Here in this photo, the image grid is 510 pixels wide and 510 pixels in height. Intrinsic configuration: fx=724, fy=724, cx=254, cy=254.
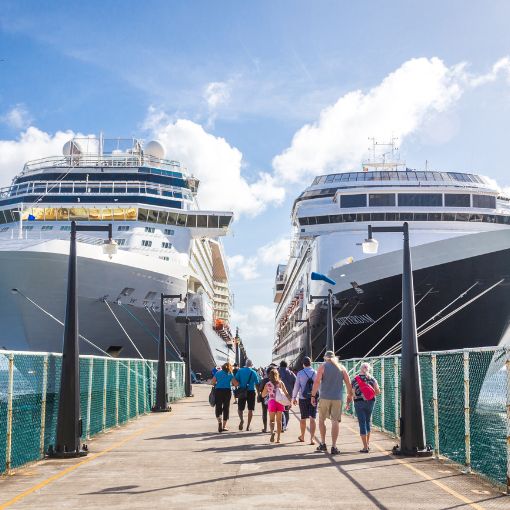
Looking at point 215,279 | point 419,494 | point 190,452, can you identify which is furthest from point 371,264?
point 215,279

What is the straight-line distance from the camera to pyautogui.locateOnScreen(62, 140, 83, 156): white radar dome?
4400 centimetres

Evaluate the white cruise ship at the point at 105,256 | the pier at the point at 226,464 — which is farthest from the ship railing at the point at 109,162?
the pier at the point at 226,464

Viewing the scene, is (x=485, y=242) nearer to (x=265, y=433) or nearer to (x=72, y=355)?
(x=265, y=433)

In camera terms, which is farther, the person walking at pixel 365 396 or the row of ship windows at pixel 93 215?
the row of ship windows at pixel 93 215

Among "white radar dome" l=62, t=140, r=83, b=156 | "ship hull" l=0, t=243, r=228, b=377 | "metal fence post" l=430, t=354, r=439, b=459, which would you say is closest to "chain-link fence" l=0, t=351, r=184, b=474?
"metal fence post" l=430, t=354, r=439, b=459

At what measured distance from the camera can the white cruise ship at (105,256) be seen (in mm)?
26047

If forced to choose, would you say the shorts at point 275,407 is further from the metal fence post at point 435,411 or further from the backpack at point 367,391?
the metal fence post at point 435,411

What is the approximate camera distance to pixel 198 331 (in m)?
37.8

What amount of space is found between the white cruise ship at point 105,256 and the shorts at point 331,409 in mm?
16786

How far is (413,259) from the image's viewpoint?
2462cm

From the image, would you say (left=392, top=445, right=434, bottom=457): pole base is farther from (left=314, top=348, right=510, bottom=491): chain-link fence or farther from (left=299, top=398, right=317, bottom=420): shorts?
(left=299, top=398, right=317, bottom=420): shorts

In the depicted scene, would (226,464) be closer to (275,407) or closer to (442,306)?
(275,407)

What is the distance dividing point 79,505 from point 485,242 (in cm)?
1907

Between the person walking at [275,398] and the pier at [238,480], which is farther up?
the person walking at [275,398]
